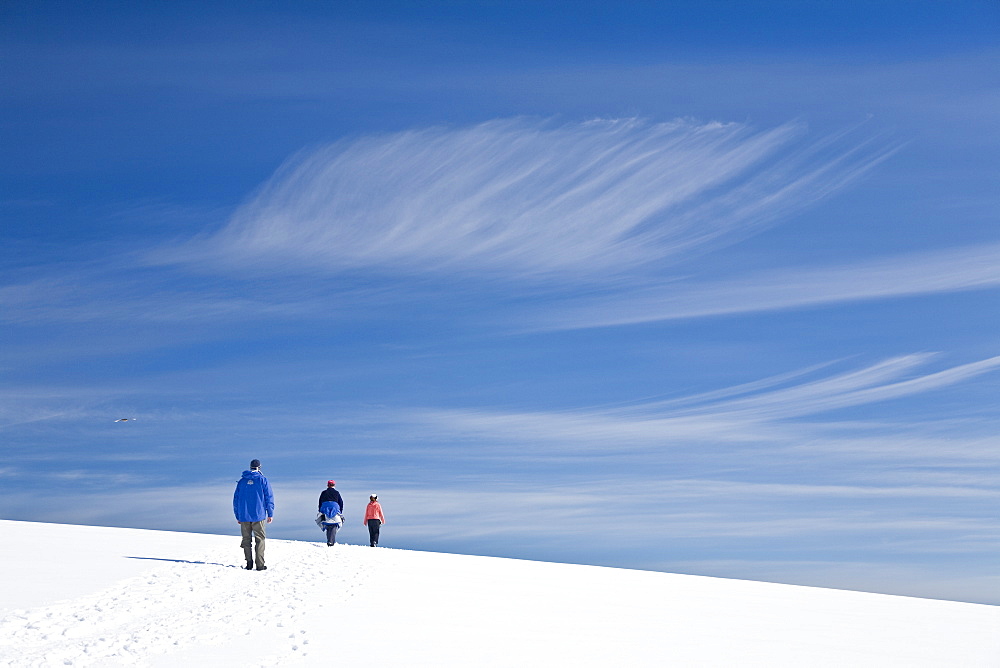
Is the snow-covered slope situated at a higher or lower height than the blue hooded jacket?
lower

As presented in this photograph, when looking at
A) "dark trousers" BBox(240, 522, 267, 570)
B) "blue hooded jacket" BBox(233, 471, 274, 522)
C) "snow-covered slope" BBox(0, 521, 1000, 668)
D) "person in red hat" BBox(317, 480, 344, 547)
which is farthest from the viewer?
"person in red hat" BBox(317, 480, 344, 547)

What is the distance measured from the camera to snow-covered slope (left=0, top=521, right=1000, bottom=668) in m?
10.4

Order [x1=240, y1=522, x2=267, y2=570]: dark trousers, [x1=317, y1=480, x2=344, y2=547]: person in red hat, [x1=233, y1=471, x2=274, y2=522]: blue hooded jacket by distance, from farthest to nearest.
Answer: [x1=317, y1=480, x2=344, y2=547]: person in red hat → [x1=233, y1=471, x2=274, y2=522]: blue hooded jacket → [x1=240, y1=522, x2=267, y2=570]: dark trousers

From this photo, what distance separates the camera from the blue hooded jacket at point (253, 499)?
18.9 m

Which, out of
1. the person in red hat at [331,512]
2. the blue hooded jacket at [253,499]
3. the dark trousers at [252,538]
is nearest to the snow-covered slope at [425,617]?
the dark trousers at [252,538]

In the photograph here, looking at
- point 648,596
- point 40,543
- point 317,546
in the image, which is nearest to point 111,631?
point 648,596

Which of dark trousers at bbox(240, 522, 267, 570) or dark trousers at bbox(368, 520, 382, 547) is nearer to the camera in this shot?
dark trousers at bbox(240, 522, 267, 570)

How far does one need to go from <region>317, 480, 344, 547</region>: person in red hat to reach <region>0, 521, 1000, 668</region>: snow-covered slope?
4.17 metres

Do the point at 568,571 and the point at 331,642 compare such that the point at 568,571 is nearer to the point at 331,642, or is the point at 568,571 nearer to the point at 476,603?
the point at 476,603

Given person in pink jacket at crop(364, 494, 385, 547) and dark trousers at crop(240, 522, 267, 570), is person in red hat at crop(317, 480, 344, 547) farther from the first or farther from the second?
dark trousers at crop(240, 522, 267, 570)

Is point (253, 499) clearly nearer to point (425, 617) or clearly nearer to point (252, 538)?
point (252, 538)

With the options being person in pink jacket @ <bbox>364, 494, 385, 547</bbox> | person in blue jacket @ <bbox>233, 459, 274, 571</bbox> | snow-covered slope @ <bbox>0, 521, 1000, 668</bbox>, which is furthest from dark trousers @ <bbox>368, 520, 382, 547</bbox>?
person in blue jacket @ <bbox>233, 459, 274, 571</bbox>

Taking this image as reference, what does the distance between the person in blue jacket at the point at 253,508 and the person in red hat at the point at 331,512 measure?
6030mm

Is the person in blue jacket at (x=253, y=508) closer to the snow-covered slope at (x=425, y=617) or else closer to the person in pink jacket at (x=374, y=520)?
the snow-covered slope at (x=425, y=617)
